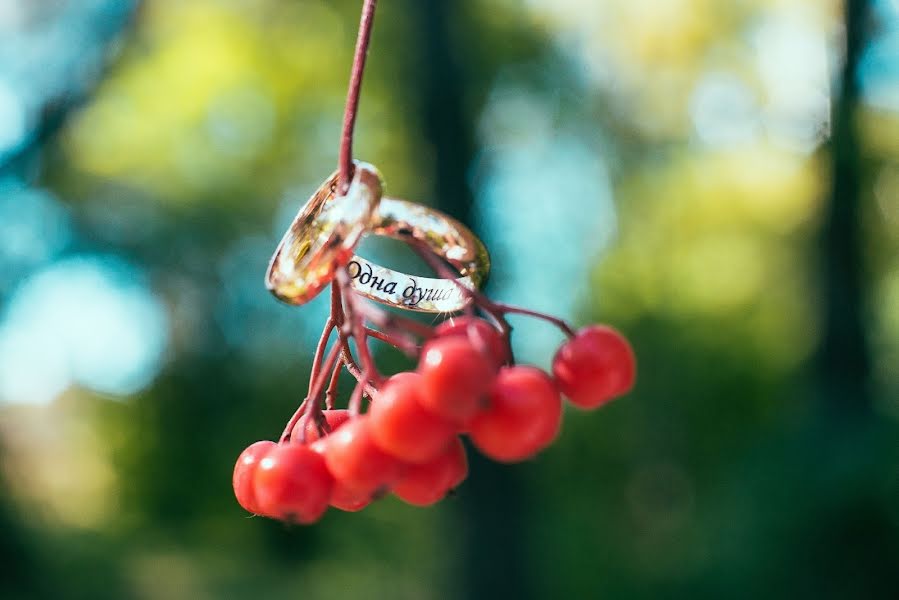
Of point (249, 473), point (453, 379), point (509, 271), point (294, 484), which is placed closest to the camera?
point (453, 379)

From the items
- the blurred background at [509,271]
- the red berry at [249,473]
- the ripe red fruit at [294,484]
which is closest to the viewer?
the ripe red fruit at [294,484]

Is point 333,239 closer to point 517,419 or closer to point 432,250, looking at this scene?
point 432,250

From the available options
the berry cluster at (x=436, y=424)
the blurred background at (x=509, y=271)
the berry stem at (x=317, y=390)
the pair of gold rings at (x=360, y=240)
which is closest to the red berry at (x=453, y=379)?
the berry cluster at (x=436, y=424)

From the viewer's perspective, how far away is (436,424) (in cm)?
100

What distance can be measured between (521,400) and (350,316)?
23 cm

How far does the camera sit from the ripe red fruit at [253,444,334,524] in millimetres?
1094

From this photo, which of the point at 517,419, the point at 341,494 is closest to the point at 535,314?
the point at 517,419

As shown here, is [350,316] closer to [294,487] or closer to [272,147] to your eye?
[294,487]

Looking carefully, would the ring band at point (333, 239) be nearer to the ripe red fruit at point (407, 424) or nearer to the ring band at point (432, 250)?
the ring band at point (432, 250)

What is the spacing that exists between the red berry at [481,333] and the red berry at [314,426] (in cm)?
23

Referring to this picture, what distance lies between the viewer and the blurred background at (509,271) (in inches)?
270

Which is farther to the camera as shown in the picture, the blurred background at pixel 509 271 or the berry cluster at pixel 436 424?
the blurred background at pixel 509 271

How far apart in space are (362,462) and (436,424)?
0.11m

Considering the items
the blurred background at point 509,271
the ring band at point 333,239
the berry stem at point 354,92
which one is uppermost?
the berry stem at point 354,92
